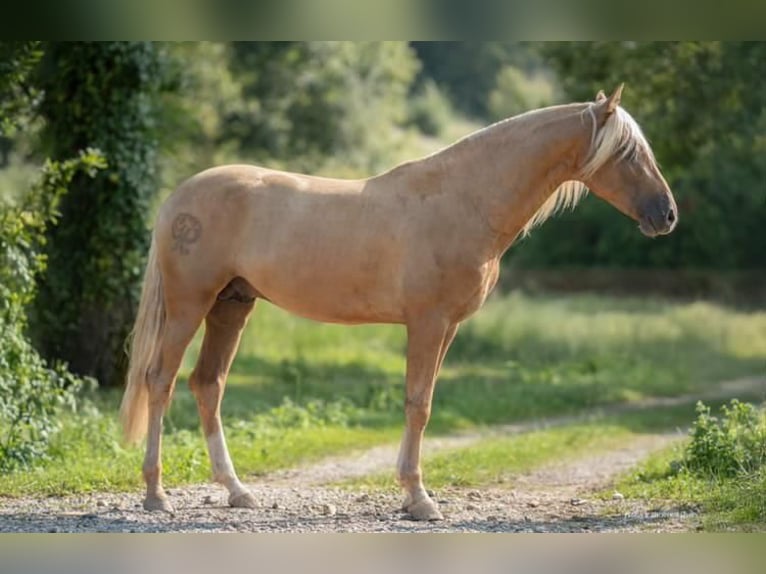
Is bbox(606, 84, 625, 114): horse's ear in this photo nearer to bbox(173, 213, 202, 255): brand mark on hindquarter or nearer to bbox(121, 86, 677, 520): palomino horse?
bbox(121, 86, 677, 520): palomino horse

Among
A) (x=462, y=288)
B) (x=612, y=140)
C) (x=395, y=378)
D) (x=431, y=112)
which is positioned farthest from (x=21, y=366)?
(x=431, y=112)

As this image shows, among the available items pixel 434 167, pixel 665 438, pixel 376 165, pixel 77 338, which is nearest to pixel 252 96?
pixel 376 165

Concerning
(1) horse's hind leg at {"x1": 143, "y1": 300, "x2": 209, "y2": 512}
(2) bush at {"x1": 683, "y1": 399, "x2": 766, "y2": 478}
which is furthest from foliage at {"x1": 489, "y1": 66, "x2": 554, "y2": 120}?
(1) horse's hind leg at {"x1": 143, "y1": 300, "x2": 209, "y2": 512}

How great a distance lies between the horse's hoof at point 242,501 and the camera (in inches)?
290

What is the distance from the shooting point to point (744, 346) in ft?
56.3

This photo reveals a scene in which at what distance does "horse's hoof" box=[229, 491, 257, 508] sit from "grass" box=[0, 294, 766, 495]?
0.92 m

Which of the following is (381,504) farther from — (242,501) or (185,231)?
(185,231)

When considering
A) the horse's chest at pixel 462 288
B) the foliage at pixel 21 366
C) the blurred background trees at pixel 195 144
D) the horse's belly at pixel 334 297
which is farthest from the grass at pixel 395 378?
the horse's chest at pixel 462 288

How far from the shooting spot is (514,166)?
7.12 meters

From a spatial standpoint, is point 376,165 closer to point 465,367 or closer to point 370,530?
point 465,367

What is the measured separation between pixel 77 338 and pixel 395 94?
17031 millimetres

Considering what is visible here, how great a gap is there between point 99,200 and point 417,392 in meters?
5.77

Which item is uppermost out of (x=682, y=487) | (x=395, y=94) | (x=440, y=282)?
(x=395, y=94)

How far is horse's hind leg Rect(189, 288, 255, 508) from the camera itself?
7473 mm
